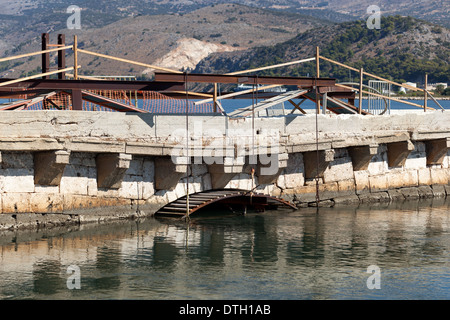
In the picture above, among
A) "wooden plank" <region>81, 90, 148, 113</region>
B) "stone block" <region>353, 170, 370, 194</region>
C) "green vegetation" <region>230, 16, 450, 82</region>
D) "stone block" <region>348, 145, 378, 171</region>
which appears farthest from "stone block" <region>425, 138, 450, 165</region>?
"green vegetation" <region>230, 16, 450, 82</region>

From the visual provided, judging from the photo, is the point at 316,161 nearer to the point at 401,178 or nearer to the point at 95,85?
the point at 401,178

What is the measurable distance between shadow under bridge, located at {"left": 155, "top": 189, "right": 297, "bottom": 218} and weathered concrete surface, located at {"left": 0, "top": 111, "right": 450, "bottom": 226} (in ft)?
0.93

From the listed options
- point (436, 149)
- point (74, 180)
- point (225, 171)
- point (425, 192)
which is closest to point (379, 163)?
point (425, 192)

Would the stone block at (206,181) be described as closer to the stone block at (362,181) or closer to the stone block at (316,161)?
the stone block at (316,161)

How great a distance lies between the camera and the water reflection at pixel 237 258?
16.4 m

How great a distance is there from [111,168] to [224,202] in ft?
15.6

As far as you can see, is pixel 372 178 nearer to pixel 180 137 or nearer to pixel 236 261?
pixel 180 137

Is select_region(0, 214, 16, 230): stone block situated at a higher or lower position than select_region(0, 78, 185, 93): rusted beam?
lower

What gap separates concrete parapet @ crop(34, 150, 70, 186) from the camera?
21.0 m

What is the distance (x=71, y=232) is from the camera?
2145 centimetres

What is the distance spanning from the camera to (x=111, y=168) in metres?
22.2

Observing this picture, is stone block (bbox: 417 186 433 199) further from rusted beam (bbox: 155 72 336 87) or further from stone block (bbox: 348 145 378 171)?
rusted beam (bbox: 155 72 336 87)
